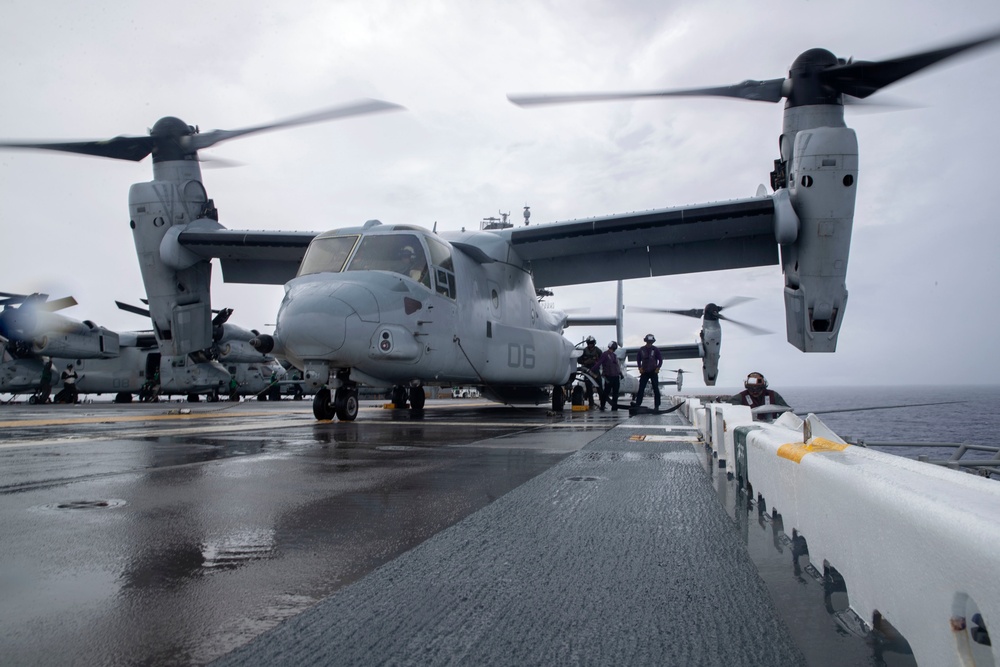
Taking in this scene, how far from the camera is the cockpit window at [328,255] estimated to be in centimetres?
1002

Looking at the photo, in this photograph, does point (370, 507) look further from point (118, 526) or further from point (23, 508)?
point (23, 508)

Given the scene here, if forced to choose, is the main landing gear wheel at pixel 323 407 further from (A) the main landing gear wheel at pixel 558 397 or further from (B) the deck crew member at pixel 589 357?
(B) the deck crew member at pixel 589 357

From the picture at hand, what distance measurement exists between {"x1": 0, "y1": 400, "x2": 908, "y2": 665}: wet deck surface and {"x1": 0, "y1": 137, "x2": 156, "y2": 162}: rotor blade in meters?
11.1

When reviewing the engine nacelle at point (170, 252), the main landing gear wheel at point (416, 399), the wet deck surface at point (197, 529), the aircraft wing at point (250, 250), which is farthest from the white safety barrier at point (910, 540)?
the engine nacelle at point (170, 252)

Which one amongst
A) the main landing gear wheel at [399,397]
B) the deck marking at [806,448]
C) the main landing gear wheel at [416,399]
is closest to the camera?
the deck marking at [806,448]

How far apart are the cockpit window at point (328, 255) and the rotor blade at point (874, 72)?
861 cm

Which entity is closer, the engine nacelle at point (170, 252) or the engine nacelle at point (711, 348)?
the engine nacelle at point (170, 252)

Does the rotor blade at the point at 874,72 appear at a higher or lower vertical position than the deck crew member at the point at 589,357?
higher

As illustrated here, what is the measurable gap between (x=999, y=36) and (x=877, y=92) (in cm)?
222

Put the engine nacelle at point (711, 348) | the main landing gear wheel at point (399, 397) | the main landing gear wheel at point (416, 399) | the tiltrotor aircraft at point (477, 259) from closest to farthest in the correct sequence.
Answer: the tiltrotor aircraft at point (477, 259)
the main landing gear wheel at point (416, 399)
the main landing gear wheel at point (399, 397)
the engine nacelle at point (711, 348)

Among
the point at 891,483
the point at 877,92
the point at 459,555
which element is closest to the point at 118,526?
the point at 459,555

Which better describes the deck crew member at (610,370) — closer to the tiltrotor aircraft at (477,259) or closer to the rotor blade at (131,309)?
the tiltrotor aircraft at (477,259)

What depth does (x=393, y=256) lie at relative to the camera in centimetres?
1016

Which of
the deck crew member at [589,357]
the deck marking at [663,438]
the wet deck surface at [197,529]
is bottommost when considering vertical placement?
the deck marking at [663,438]
